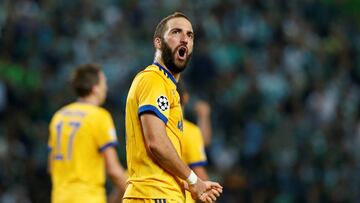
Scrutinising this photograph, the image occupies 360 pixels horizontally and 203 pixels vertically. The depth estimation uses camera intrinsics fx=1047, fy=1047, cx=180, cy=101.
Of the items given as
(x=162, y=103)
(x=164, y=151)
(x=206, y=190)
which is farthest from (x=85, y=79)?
(x=206, y=190)

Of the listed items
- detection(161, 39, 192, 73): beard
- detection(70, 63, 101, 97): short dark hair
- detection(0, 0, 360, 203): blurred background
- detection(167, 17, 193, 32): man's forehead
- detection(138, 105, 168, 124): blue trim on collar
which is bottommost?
detection(138, 105, 168, 124): blue trim on collar

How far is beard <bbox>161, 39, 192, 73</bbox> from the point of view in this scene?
297 inches

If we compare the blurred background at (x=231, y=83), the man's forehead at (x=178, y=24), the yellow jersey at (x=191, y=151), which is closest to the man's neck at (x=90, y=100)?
the yellow jersey at (x=191, y=151)

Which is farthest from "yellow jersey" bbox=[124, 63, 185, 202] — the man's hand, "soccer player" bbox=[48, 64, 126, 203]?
"soccer player" bbox=[48, 64, 126, 203]

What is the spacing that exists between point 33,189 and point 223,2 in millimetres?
4919

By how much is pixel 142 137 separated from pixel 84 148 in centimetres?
277

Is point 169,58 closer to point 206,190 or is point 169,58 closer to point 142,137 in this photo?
point 142,137

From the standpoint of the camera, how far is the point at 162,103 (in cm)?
738

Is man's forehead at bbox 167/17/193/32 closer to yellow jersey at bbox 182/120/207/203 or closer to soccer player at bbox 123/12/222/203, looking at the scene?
soccer player at bbox 123/12/222/203

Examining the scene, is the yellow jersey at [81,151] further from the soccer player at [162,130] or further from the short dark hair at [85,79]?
the soccer player at [162,130]

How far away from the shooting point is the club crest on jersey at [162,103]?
7363mm

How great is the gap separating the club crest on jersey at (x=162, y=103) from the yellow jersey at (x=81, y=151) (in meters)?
2.81

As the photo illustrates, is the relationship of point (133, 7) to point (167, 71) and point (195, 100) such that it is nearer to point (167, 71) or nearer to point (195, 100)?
point (195, 100)

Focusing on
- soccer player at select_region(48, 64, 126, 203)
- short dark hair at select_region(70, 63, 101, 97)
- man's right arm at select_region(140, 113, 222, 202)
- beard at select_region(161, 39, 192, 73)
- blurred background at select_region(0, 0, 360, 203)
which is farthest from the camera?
blurred background at select_region(0, 0, 360, 203)
